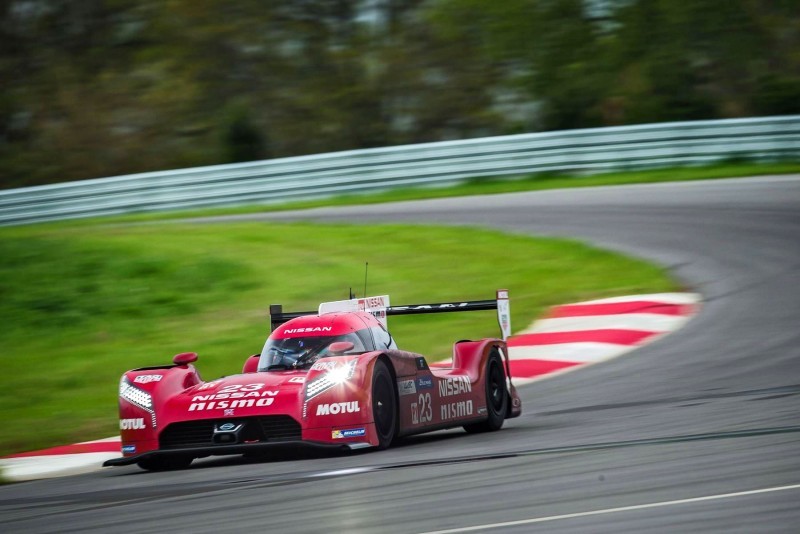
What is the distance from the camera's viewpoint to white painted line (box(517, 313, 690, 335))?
478 inches

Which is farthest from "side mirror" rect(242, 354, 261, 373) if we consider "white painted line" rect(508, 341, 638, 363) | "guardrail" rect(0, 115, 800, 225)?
"guardrail" rect(0, 115, 800, 225)

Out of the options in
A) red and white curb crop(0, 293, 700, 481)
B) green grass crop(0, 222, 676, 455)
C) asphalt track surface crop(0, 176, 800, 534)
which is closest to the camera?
asphalt track surface crop(0, 176, 800, 534)

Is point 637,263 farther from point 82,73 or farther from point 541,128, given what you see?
point 82,73

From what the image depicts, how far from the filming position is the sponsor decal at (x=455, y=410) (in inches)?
334

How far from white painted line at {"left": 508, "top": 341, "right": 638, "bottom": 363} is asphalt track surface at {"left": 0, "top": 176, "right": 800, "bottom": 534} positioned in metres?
0.29

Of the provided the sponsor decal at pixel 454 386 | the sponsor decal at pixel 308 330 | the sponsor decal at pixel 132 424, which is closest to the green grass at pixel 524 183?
the sponsor decal at pixel 454 386

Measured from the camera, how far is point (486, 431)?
9.09 meters

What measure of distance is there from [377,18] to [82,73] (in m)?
8.18

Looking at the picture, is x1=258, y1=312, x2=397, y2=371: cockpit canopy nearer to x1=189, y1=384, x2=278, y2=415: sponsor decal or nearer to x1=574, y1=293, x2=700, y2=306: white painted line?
x1=189, y1=384, x2=278, y2=415: sponsor decal

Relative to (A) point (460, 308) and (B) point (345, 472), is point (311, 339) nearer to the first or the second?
(A) point (460, 308)

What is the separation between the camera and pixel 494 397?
9328 millimetres

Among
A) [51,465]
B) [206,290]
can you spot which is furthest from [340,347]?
[206,290]

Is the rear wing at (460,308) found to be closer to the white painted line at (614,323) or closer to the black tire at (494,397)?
the black tire at (494,397)

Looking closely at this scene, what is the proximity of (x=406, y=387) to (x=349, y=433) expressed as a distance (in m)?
0.77
